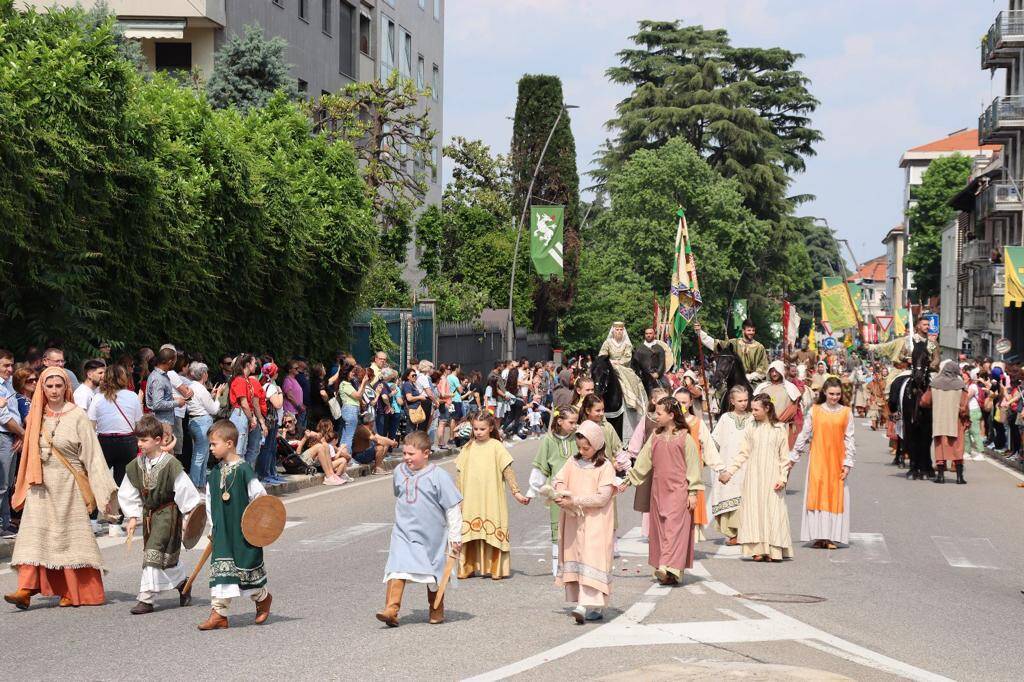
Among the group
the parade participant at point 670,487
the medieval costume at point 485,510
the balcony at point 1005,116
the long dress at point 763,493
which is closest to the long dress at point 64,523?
the medieval costume at point 485,510

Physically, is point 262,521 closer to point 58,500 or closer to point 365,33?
point 58,500

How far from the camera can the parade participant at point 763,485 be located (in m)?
13.2

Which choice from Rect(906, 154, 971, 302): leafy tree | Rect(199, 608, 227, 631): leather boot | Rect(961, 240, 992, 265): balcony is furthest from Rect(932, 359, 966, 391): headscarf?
Rect(906, 154, 971, 302): leafy tree

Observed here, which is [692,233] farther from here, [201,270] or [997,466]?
[201,270]

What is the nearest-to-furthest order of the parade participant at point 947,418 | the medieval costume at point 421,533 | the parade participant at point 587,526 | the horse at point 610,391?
the medieval costume at point 421,533 → the parade participant at point 587,526 → the horse at point 610,391 → the parade participant at point 947,418

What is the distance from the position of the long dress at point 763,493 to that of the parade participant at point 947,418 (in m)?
10.5

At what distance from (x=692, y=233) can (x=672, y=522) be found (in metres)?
56.0

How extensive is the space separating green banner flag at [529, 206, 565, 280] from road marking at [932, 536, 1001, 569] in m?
27.3

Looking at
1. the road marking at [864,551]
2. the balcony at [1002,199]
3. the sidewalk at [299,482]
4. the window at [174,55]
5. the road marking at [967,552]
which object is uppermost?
the window at [174,55]

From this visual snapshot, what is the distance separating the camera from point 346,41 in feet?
152

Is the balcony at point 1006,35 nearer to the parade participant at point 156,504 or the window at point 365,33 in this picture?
the window at point 365,33

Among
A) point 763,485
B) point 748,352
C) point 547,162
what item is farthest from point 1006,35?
point 763,485

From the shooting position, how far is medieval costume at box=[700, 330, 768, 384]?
20.4 meters

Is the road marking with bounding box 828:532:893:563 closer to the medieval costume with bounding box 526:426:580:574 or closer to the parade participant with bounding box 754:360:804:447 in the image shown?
the medieval costume with bounding box 526:426:580:574
